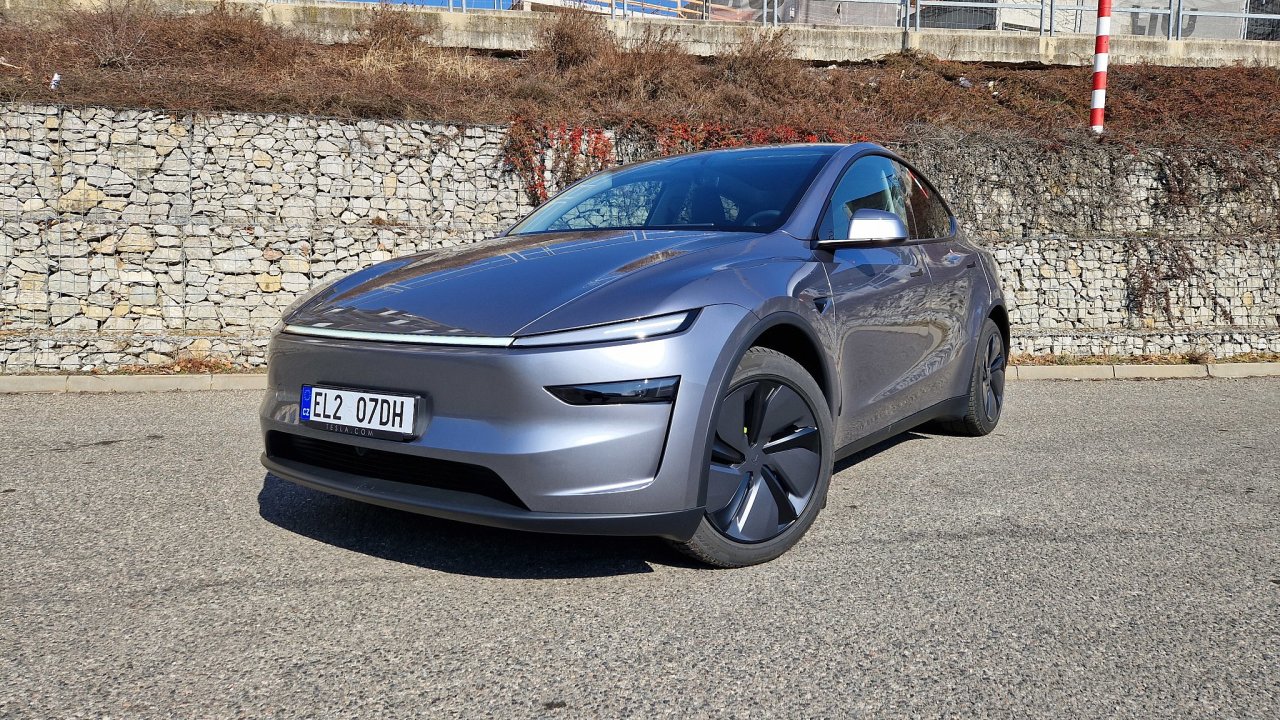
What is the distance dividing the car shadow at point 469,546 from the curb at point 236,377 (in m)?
4.66

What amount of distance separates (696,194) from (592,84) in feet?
39.2

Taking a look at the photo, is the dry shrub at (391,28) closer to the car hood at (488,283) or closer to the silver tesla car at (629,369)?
the silver tesla car at (629,369)

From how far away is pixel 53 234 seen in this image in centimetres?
920

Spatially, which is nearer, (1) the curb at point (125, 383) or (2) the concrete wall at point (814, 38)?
(1) the curb at point (125, 383)

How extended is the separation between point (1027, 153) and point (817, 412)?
9942 mm

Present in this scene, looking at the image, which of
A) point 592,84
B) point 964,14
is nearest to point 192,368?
point 592,84

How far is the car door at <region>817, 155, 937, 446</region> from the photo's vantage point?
375cm

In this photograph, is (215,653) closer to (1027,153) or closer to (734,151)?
(734,151)

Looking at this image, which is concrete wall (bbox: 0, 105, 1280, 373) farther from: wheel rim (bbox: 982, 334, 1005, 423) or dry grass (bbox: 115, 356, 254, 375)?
wheel rim (bbox: 982, 334, 1005, 423)

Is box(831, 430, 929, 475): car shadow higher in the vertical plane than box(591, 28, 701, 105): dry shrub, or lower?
lower

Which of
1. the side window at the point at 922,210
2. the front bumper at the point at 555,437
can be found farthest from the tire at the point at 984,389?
the front bumper at the point at 555,437

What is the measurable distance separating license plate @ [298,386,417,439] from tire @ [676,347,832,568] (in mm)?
949

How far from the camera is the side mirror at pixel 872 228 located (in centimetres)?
369

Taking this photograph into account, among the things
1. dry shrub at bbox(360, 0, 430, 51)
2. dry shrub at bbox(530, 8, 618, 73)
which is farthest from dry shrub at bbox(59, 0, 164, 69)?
dry shrub at bbox(530, 8, 618, 73)
